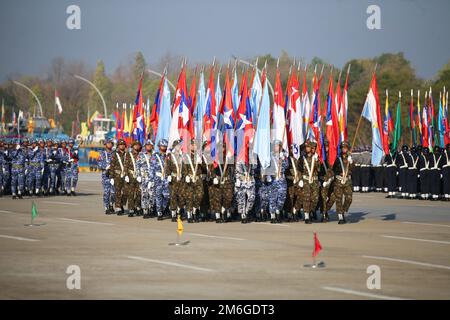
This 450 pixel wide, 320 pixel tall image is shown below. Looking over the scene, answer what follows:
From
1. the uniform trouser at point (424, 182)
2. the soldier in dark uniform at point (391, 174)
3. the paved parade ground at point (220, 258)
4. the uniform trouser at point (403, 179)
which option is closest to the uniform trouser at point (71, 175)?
the paved parade ground at point (220, 258)

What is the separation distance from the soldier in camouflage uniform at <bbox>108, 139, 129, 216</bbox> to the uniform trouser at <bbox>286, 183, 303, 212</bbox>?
4.47 m

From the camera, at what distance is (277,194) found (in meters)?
22.7

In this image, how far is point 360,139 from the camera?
6625 cm

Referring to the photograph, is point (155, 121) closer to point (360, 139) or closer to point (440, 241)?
point (440, 241)

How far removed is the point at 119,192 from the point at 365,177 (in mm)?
17170

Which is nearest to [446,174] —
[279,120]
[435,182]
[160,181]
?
[435,182]

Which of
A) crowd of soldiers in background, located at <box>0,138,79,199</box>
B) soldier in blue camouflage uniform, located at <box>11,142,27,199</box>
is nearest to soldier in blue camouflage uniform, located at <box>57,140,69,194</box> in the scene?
crowd of soldiers in background, located at <box>0,138,79,199</box>

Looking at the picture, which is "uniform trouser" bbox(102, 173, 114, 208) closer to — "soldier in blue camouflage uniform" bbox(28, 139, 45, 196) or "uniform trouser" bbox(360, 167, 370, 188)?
"soldier in blue camouflage uniform" bbox(28, 139, 45, 196)

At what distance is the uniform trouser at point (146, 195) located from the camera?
2394 cm

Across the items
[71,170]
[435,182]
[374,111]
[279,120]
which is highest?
[374,111]

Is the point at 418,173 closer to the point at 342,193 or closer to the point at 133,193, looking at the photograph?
the point at 342,193

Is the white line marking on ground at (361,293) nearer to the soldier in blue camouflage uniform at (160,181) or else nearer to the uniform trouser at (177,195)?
the uniform trouser at (177,195)
